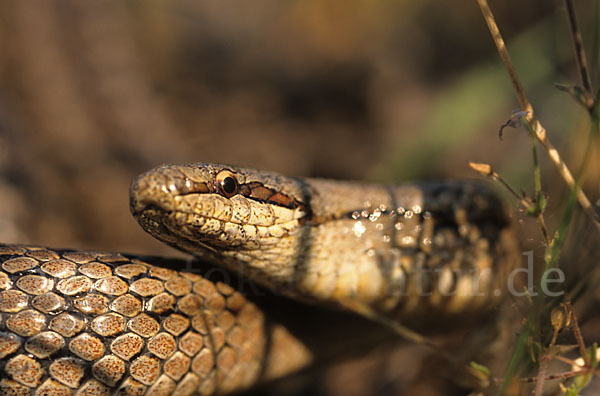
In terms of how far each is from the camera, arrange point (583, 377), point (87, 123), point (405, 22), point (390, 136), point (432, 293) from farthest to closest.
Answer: point (405, 22) < point (390, 136) < point (87, 123) < point (432, 293) < point (583, 377)

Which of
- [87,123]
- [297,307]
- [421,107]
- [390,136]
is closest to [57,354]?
[297,307]

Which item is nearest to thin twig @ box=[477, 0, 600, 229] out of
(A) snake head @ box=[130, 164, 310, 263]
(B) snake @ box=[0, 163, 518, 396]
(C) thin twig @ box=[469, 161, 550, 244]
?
(C) thin twig @ box=[469, 161, 550, 244]

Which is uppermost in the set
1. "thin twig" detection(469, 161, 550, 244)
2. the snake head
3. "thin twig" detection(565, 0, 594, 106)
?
"thin twig" detection(565, 0, 594, 106)

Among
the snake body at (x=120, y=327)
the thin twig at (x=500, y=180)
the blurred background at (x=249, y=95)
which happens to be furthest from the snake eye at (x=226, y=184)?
the blurred background at (x=249, y=95)

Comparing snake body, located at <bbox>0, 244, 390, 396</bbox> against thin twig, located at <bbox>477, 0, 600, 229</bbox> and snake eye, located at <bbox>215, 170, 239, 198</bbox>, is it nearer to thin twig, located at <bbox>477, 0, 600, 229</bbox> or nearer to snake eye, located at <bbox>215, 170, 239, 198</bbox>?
snake eye, located at <bbox>215, 170, 239, 198</bbox>

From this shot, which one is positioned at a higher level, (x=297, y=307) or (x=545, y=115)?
(x=545, y=115)

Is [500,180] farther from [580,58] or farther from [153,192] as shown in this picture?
[153,192]

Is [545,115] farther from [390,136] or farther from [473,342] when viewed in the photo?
[390,136]
